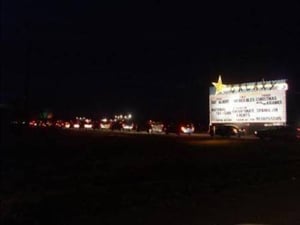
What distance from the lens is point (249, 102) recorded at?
64750 millimetres

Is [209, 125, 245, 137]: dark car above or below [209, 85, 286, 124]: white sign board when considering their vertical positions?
below

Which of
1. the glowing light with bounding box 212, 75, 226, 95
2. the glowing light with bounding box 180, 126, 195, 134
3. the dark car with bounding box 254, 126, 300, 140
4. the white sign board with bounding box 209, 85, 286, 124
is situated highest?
the glowing light with bounding box 212, 75, 226, 95

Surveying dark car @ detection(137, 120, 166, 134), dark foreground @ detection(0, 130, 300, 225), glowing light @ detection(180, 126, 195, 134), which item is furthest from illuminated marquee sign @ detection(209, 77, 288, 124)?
dark foreground @ detection(0, 130, 300, 225)

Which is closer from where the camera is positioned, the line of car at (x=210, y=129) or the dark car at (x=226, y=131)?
the line of car at (x=210, y=129)

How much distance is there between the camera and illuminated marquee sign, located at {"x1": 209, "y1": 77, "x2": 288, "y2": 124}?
61094 millimetres

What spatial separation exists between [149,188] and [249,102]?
159ft

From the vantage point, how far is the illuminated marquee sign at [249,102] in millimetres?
61094

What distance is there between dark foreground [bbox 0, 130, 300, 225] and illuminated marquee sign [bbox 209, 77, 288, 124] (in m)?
29.6

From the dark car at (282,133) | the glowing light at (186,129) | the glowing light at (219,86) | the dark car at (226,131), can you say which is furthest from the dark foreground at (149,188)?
the glowing light at (186,129)

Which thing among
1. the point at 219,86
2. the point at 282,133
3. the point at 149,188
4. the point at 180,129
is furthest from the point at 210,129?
the point at 149,188

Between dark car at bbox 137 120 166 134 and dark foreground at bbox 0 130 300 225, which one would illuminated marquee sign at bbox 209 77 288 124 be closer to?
dark car at bbox 137 120 166 134

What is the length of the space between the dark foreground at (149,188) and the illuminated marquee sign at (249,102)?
97.0 feet

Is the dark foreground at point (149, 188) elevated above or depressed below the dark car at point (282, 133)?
below

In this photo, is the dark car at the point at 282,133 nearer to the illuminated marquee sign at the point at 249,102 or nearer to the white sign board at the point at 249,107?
the white sign board at the point at 249,107
